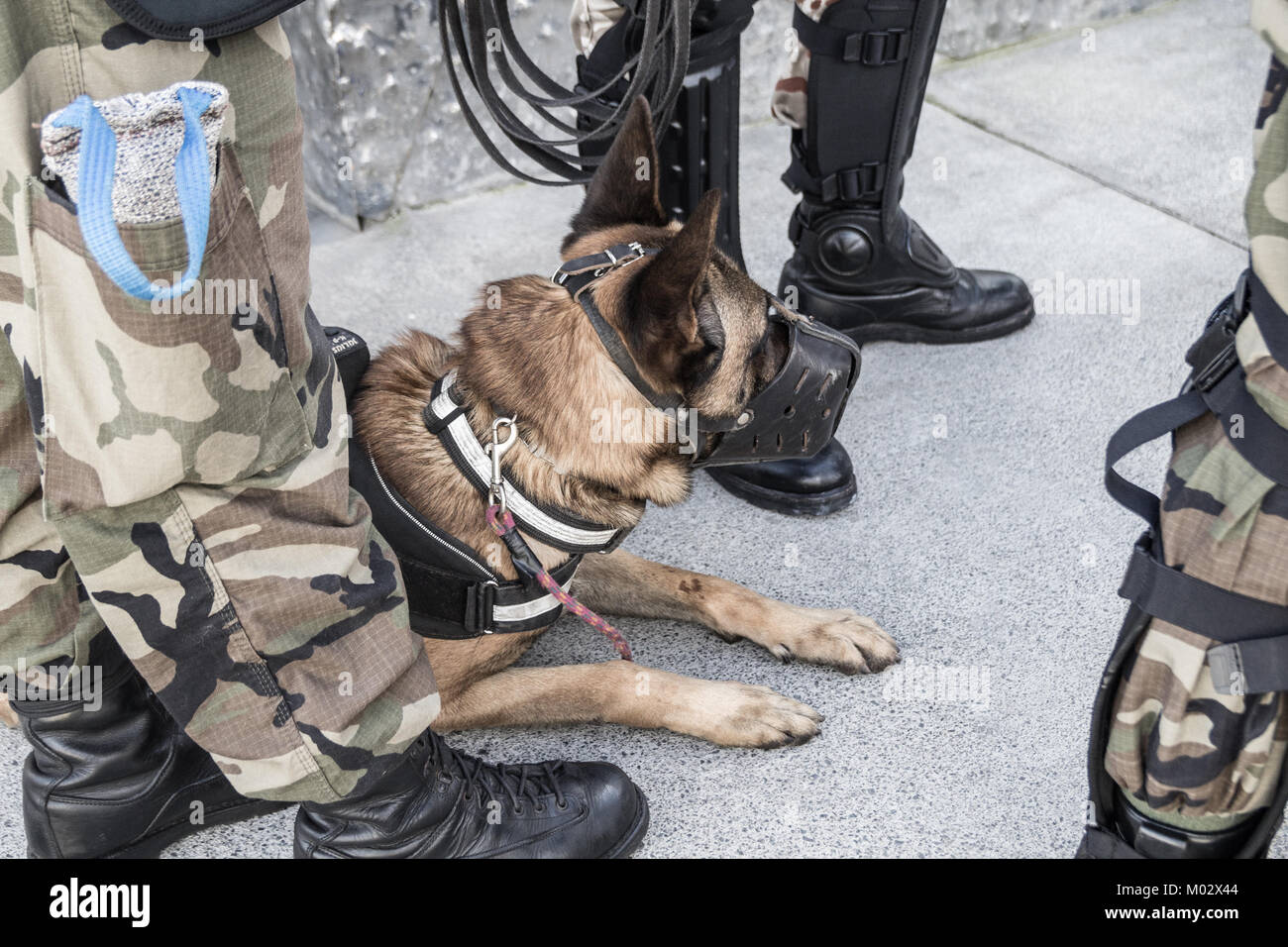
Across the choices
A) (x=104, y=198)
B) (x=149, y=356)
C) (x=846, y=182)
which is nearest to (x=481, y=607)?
(x=149, y=356)

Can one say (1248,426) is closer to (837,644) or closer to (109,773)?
(837,644)

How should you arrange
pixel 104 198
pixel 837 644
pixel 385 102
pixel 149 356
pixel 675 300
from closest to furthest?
pixel 104 198 < pixel 149 356 < pixel 675 300 < pixel 837 644 < pixel 385 102

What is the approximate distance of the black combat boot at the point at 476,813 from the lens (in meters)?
1.56

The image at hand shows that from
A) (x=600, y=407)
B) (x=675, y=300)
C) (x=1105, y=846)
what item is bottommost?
(x=1105, y=846)

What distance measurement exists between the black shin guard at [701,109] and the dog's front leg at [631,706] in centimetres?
94

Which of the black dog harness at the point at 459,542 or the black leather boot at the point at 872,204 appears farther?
the black leather boot at the point at 872,204

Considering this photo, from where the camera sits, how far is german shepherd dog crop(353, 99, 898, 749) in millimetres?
1644

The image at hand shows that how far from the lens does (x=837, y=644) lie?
6.91 ft

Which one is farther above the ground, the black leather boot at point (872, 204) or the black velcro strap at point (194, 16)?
the black velcro strap at point (194, 16)

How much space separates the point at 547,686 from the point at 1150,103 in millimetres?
3623

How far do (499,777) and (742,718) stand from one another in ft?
1.50

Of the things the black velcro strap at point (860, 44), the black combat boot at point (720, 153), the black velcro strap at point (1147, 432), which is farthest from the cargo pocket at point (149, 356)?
the black velcro strap at point (860, 44)

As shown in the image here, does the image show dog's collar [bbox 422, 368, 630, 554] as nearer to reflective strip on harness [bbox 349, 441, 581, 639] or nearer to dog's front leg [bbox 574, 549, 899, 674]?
reflective strip on harness [bbox 349, 441, 581, 639]

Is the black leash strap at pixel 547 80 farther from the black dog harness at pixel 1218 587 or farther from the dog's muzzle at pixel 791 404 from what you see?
the black dog harness at pixel 1218 587
